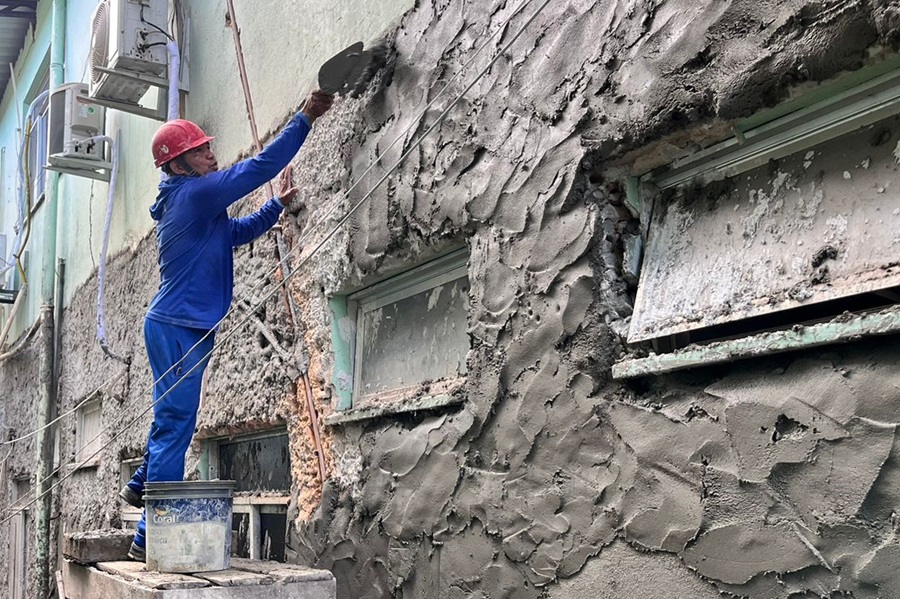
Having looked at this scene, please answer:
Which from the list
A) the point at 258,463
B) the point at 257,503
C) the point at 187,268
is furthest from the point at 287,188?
the point at 257,503

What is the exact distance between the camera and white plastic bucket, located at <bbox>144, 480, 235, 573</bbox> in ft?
8.87

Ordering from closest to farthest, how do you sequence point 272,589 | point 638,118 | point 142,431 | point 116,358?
1. point 638,118
2. point 272,589
3. point 142,431
4. point 116,358

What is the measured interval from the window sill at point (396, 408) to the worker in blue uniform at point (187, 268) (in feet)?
1.81

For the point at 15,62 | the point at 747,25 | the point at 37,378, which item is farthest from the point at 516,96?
the point at 15,62

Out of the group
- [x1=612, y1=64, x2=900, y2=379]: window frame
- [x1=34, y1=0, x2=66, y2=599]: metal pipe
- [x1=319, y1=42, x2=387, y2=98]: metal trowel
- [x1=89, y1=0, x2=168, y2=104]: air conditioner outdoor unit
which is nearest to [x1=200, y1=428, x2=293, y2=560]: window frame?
[x1=319, y1=42, x2=387, y2=98]: metal trowel

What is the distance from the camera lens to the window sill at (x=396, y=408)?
8.39ft

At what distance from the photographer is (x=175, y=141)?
10.7 ft

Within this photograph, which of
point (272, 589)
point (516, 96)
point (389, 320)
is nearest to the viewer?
point (516, 96)

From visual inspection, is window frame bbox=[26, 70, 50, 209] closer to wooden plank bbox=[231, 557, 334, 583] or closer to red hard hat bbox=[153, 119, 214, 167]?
red hard hat bbox=[153, 119, 214, 167]

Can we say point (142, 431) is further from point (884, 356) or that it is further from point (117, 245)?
point (884, 356)

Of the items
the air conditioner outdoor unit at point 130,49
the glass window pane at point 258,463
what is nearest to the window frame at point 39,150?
the air conditioner outdoor unit at point 130,49

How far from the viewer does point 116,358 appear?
562 cm

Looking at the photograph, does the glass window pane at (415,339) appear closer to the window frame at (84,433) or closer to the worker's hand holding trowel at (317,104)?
the worker's hand holding trowel at (317,104)

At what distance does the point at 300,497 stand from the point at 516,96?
1781 millimetres
